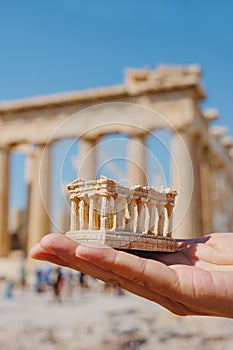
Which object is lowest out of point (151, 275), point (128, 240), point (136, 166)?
point (151, 275)

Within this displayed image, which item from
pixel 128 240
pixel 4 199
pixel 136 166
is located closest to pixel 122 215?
pixel 128 240

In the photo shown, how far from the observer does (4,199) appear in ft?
145

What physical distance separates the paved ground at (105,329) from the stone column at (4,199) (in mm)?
20456

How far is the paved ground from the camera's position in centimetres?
1662

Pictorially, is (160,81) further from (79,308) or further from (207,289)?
(207,289)

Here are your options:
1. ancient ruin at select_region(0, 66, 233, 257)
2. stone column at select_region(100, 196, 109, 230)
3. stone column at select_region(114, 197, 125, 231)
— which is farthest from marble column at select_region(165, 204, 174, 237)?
ancient ruin at select_region(0, 66, 233, 257)

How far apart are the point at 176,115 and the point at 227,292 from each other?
35.7 meters

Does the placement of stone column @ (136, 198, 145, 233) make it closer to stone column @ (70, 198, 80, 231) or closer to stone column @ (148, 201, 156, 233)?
stone column @ (148, 201, 156, 233)

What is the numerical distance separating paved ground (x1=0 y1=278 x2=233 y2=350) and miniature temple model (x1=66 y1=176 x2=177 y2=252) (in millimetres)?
11746

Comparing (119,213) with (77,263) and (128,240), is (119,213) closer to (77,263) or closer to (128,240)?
(128,240)

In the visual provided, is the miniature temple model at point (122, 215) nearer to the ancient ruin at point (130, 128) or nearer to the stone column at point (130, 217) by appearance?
the stone column at point (130, 217)

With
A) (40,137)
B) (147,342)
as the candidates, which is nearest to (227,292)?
(147,342)

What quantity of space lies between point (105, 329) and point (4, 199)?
27.6 m

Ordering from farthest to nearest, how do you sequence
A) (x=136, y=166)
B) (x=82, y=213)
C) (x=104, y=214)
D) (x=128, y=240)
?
(x=136, y=166), (x=82, y=213), (x=104, y=214), (x=128, y=240)
